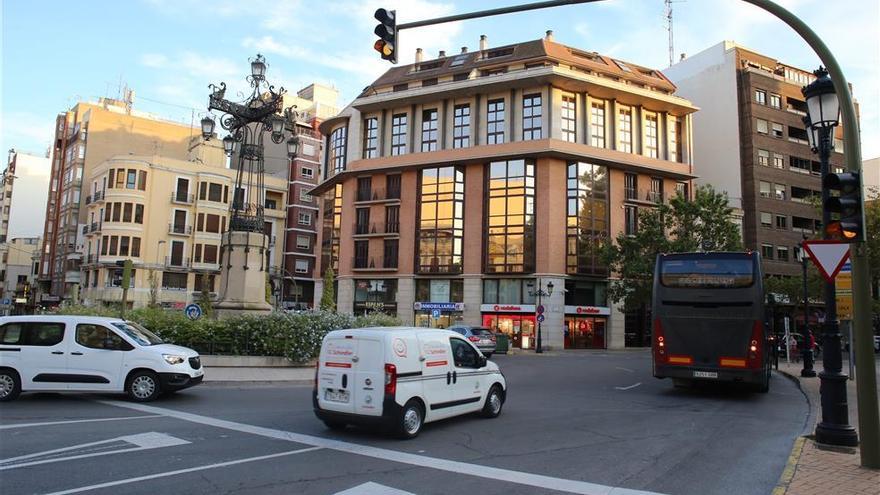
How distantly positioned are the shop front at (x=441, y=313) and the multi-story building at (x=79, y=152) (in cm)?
3595

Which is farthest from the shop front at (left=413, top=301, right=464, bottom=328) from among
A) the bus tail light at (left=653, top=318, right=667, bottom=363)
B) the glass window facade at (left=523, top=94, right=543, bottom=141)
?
the bus tail light at (left=653, top=318, right=667, bottom=363)

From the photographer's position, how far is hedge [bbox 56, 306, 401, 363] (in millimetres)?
17016

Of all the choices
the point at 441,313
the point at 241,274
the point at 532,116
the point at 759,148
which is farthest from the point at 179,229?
the point at 759,148

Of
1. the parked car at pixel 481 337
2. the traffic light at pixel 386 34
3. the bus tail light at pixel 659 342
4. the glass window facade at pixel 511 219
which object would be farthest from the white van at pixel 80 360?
the glass window facade at pixel 511 219

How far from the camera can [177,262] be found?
56.8m

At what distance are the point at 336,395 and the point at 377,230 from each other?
4292cm

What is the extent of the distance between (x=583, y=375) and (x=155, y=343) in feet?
45.1

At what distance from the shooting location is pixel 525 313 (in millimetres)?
44688

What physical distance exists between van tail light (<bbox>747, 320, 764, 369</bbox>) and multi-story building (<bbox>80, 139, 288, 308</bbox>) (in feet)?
159

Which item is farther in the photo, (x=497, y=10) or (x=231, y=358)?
(x=231, y=358)

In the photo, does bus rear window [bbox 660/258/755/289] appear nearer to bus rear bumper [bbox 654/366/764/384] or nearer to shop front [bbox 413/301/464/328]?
bus rear bumper [bbox 654/366/764/384]

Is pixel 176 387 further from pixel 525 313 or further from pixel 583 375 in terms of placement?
pixel 525 313

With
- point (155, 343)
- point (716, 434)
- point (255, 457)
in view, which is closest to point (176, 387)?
point (155, 343)

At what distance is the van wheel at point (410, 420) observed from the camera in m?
8.55
